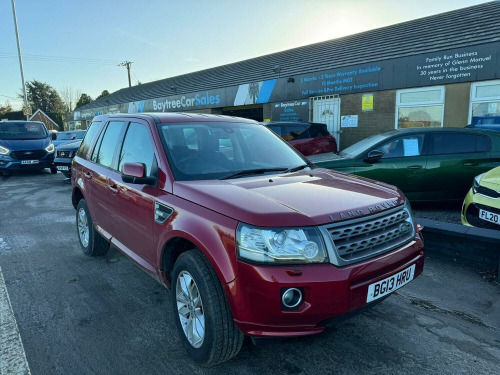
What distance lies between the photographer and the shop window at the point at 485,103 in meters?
9.76

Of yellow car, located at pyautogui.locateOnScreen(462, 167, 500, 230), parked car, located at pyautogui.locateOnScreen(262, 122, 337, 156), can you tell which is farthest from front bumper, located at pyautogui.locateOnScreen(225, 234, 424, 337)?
parked car, located at pyautogui.locateOnScreen(262, 122, 337, 156)

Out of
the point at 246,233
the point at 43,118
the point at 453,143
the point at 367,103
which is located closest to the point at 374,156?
the point at 453,143

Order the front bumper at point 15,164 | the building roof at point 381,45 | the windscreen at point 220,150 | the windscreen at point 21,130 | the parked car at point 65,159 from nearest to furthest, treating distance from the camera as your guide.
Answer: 1. the windscreen at point 220,150
2. the parked car at point 65,159
3. the building roof at point 381,45
4. the front bumper at point 15,164
5. the windscreen at point 21,130

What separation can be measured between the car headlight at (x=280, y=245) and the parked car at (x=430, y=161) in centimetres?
428

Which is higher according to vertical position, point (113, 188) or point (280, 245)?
point (113, 188)

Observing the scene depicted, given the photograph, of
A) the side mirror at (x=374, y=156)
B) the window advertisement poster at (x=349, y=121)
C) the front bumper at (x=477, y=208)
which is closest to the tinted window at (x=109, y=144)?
the side mirror at (x=374, y=156)

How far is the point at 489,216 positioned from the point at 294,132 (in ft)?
21.2

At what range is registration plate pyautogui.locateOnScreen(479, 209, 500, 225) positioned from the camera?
4.09 m

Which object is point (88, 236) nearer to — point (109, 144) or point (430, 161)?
point (109, 144)

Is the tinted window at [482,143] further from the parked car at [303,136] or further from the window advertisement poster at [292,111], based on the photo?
the window advertisement poster at [292,111]

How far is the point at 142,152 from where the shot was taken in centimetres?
322

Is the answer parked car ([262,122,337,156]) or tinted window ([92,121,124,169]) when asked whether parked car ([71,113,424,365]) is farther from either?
parked car ([262,122,337,156])

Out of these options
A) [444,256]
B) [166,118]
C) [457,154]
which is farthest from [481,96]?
[166,118]

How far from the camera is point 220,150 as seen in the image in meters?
3.23
